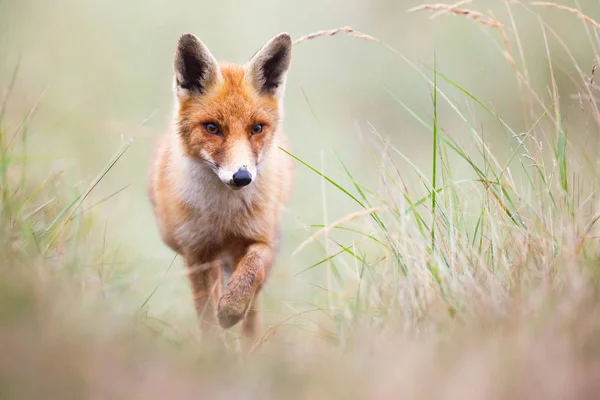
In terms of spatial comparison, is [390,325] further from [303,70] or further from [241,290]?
[303,70]

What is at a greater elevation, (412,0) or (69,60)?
(412,0)

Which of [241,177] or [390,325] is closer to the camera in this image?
[390,325]

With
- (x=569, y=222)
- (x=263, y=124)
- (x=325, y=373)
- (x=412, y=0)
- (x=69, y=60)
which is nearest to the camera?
(x=325, y=373)

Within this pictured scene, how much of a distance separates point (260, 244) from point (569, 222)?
2156 mm

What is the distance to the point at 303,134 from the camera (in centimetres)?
1059

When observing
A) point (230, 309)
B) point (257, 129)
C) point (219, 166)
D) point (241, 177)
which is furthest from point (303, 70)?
point (230, 309)

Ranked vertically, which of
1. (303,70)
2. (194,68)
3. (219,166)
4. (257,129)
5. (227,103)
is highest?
(194,68)

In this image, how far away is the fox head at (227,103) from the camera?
4254 mm

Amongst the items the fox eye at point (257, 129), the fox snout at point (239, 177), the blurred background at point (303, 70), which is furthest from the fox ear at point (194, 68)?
the blurred background at point (303, 70)

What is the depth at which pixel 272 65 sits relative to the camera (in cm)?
479

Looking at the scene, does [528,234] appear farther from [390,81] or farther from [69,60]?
[69,60]

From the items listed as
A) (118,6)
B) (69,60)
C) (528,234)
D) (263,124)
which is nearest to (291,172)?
(263,124)

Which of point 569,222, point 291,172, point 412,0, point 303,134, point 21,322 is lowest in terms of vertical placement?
point 303,134

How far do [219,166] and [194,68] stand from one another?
0.86 m
